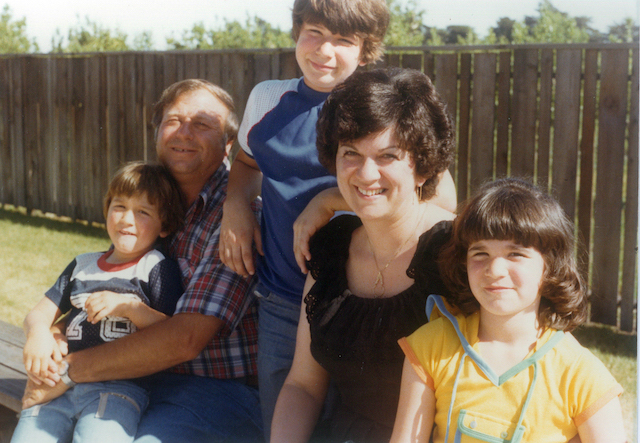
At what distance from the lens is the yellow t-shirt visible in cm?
143

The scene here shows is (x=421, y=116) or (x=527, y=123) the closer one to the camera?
(x=421, y=116)

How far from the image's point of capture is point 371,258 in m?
2.01

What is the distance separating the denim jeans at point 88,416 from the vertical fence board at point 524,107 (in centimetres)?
317

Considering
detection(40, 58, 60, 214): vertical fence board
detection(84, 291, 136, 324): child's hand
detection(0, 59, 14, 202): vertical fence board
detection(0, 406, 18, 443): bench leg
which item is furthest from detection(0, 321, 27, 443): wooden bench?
detection(0, 59, 14, 202): vertical fence board

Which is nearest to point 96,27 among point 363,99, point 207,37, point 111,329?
point 207,37

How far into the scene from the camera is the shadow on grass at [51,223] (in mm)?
7219

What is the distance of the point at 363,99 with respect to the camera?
1809 millimetres

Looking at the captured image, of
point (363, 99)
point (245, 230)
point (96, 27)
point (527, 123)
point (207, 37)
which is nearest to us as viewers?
point (363, 99)

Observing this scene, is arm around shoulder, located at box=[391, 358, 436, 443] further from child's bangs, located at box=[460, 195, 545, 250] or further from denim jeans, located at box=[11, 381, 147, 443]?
denim jeans, located at box=[11, 381, 147, 443]

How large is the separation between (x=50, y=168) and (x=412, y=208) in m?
6.98

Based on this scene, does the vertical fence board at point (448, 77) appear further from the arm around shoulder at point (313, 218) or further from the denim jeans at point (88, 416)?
the denim jeans at point (88, 416)

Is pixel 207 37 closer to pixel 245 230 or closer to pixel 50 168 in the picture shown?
pixel 50 168

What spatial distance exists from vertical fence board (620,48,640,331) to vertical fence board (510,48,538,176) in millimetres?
624

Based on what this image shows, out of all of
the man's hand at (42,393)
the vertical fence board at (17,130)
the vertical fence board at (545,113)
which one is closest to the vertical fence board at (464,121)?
the vertical fence board at (545,113)
